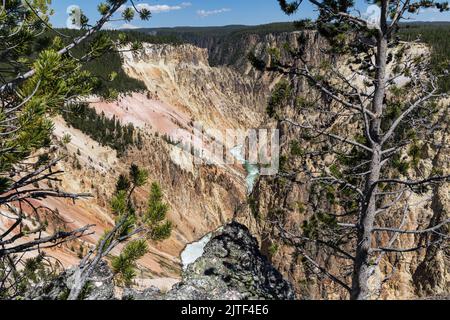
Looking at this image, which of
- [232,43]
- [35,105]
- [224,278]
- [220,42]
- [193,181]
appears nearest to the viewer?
[35,105]

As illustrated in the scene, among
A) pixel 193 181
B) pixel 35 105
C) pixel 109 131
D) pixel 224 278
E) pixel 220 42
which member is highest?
pixel 220 42

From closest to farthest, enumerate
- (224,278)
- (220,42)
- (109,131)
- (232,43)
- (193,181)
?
1. (224,278)
2. (109,131)
3. (193,181)
4. (232,43)
5. (220,42)

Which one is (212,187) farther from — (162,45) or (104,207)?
(162,45)

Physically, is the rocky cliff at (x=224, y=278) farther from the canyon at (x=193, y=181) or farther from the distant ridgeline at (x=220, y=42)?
the distant ridgeline at (x=220, y=42)

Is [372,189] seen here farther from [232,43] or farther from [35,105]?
[232,43]

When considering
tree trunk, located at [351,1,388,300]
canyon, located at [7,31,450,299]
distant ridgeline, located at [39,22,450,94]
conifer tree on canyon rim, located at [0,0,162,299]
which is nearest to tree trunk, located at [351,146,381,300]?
tree trunk, located at [351,1,388,300]

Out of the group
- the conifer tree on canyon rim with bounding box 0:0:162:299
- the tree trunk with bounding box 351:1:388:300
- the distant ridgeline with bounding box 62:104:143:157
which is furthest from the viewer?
the distant ridgeline with bounding box 62:104:143:157

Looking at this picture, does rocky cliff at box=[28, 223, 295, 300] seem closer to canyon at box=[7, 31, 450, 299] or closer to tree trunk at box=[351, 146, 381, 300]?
canyon at box=[7, 31, 450, 299]

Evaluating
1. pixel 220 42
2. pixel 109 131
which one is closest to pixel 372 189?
pixel 109 131

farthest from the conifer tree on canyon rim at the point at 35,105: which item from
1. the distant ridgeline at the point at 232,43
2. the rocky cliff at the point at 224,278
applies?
the distant ridgeline at the point at 232,43

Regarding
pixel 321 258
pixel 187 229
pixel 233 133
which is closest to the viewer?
pixel 321 258
